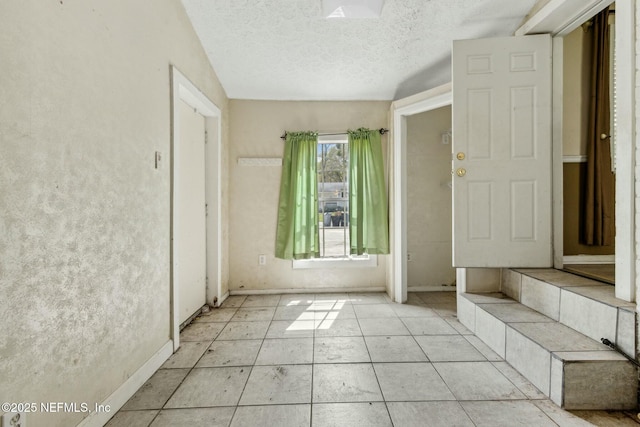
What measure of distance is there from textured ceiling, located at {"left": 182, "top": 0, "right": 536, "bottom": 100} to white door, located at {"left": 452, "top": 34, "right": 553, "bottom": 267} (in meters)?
0.31

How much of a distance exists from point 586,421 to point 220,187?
328 centimetres

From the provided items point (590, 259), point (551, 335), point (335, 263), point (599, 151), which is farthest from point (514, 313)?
point (335, 263)

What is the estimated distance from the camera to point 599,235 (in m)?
2.78

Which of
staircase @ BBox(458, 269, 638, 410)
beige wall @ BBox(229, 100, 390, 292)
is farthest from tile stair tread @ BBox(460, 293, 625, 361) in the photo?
beige wall @ BBox(229, 100, 390, 292)

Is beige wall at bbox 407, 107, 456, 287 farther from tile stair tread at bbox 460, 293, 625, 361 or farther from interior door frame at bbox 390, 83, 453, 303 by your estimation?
tile stair tread at bbox 460, 293, 625, 361

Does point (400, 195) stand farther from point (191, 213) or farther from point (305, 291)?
point (191, 213)

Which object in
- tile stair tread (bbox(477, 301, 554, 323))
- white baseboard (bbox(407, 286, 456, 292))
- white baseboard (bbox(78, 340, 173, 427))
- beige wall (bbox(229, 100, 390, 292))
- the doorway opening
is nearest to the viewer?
white baseboard (bbox(78, 340, 173, 427))

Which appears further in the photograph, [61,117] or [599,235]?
[599,235]

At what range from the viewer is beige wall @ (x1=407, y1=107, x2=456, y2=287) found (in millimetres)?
3752

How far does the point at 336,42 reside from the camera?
2828 millimetres

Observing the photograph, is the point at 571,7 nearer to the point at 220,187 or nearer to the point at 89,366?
the point at 220,187

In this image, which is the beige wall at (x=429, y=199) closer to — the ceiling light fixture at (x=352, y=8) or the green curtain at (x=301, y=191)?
the green curtain at (x=301, y=191)

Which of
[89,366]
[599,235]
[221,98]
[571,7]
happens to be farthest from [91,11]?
[599,235]

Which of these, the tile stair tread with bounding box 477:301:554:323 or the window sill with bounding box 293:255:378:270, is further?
the window sill with bounding box 293:255:378:270
